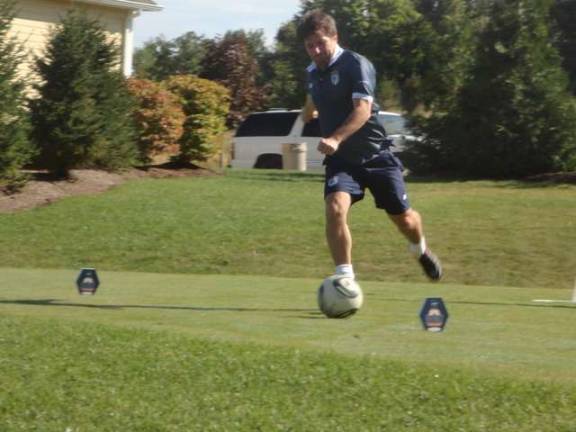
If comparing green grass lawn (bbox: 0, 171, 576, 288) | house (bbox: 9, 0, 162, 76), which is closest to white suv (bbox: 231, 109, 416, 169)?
house (bbox: 9, 0, 162, 76)

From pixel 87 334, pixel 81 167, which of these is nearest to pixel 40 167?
pixel 81 167

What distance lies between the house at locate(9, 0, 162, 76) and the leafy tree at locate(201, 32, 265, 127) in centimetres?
1357

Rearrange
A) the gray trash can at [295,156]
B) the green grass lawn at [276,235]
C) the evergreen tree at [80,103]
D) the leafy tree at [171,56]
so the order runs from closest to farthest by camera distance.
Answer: the green grass lawn at [276,235] < the evergreen tree at [80,103] < the gray trash can at [295,156] < the leafy tree at [171,56]

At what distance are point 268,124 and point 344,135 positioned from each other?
2381cm

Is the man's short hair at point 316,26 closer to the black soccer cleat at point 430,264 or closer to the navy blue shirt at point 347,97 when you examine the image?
the navy blue shirt at point 347,97

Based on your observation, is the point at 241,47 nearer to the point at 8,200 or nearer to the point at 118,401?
the point at 8,200

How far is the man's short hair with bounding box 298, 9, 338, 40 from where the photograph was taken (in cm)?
926

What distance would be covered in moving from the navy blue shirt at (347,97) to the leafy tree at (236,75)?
116ft

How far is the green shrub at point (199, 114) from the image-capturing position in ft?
84.2

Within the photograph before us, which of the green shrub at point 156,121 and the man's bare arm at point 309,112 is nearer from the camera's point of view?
the man's bare arm at point 309,112

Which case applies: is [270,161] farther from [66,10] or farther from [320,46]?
[320,46]

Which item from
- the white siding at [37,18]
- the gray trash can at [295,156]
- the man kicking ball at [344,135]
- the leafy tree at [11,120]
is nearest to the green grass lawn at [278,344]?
the man kicking ball at [344,135]

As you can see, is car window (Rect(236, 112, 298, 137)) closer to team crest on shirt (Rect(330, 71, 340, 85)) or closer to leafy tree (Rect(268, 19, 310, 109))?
leafy tree (Rect(268, 19, 310, 109))

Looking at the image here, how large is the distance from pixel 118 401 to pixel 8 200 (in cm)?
1457
